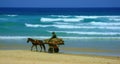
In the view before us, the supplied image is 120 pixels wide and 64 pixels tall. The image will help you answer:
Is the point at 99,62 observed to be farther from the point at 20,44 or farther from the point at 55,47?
the point at 20,44

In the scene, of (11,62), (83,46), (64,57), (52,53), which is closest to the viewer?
(11,62)

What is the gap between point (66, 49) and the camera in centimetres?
1875

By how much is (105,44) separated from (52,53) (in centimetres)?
577

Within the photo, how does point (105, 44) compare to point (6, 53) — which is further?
point (105, 44)

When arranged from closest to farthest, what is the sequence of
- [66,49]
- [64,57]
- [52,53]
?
A: [64,57] < [52,53] < [66,49]

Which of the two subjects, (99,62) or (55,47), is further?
(55,47)

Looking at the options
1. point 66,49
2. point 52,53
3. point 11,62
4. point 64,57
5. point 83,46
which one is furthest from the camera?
point 83,46

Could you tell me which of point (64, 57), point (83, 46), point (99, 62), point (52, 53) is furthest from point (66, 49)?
point (99, 62)

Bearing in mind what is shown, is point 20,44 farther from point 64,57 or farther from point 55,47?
point 64,57

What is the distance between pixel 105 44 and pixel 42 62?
861cm

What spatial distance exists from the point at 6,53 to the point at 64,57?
Answer: 2.52m

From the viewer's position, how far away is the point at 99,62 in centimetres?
1362

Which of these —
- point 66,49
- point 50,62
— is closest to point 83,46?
point 66,49

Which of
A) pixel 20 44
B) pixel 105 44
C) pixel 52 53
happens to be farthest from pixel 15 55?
pixel 105 44
